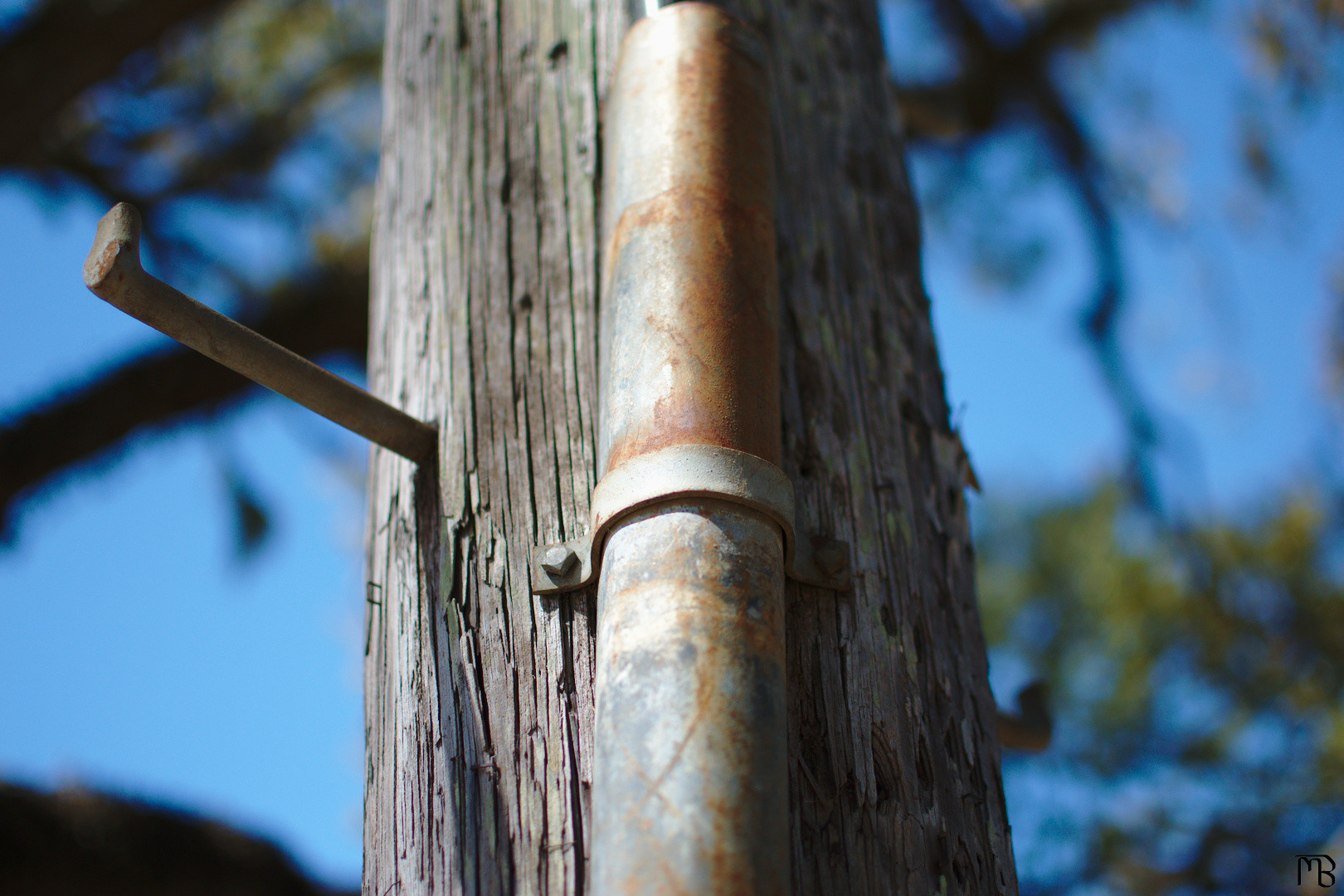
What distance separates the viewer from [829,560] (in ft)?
3.67

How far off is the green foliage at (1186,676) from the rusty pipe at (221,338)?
3.20m

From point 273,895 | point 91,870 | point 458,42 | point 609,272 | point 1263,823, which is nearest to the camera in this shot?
point 609,272

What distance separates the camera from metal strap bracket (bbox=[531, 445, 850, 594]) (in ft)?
3.11

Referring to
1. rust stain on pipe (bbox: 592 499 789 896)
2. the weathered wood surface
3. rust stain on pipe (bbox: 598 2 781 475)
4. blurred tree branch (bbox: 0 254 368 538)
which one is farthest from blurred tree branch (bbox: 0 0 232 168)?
rust stain on pipe (bbox: 592 499 789 896)

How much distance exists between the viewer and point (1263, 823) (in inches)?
178

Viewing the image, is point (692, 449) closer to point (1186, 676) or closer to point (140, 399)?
point (140, 399)

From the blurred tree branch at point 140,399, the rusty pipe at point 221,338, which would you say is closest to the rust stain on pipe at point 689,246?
the rusty pipe at point 221,338

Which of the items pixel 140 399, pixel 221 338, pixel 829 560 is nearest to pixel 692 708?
pixel 829 560

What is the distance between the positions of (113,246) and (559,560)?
21.0 inches

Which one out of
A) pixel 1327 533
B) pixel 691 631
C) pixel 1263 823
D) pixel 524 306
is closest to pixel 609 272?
pixel 524 306

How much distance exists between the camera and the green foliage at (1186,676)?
14.7 ft

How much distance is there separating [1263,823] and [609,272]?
474 cm

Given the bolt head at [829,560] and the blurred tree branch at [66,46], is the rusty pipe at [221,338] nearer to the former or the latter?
the bolt head at [829,560]

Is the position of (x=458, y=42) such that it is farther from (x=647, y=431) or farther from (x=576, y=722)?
(x=576, y=722)
